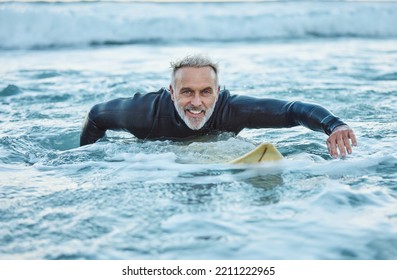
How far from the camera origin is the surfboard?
3.81 metres

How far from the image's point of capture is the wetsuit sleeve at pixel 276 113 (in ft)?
13.8

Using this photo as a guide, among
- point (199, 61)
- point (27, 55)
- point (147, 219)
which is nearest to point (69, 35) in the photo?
point (27, 55)

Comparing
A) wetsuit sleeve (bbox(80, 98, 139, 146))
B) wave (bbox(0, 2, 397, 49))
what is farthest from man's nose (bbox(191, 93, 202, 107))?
wave (bbox(0, 2, 397, 49))

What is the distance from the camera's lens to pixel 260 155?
3826 mm

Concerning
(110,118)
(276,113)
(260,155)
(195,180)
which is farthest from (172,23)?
(195,180)

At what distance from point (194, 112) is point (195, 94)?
149 mm

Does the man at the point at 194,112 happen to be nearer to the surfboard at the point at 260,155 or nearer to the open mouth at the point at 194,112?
the open mouth at the point at 194,112

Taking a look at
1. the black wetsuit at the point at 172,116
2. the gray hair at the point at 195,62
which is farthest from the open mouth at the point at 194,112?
the gray hair at the point at 195,62

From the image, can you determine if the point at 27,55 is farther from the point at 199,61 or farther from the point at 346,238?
the point at 346,238

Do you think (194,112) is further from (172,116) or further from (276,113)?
(276,113)

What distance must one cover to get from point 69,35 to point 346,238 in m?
14.7

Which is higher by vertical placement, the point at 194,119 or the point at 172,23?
the point at 172,23

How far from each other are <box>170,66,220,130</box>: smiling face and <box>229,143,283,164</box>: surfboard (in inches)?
23.5

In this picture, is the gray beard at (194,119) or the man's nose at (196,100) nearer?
the man's nose at (196,100)
